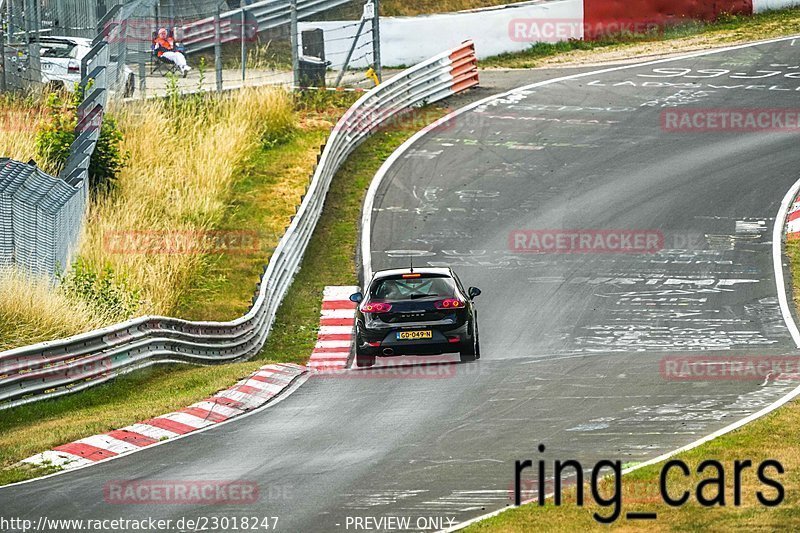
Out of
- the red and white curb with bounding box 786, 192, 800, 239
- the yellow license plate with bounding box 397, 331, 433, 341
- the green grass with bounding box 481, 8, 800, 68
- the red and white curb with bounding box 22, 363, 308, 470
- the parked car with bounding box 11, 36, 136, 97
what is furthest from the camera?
the green grass with bounding box 481, 8, 800, 68

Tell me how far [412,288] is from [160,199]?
9948mm

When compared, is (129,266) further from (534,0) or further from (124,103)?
(534,0)

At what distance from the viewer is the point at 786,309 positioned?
72.4 ft

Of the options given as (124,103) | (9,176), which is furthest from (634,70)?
(9,176)

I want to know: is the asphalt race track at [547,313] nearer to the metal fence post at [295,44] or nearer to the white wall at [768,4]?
the white wall at [768,4]

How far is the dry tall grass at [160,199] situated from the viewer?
19.5 m

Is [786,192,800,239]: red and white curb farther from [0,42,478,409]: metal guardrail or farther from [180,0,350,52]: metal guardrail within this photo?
[180,0,350,52]: metal guardrail

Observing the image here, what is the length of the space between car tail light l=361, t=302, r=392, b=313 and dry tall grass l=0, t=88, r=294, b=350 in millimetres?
4357

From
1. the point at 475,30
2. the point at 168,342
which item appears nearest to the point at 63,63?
the point at 475,30

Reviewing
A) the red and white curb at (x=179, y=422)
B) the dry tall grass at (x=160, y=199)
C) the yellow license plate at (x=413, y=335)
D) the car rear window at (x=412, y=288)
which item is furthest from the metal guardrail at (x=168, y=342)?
the yellow license plate at (x=413, y=335)

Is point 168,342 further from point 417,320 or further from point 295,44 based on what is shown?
point 295,44

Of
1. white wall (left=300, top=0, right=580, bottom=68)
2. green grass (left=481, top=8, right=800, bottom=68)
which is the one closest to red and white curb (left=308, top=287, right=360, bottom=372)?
white wall (left=300, top=0, right=580, bottom=68)

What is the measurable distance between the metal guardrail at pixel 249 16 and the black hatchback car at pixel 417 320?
17.2m

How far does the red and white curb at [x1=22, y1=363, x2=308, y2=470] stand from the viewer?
14.5 metres
